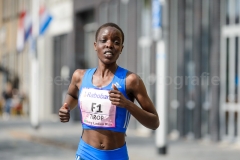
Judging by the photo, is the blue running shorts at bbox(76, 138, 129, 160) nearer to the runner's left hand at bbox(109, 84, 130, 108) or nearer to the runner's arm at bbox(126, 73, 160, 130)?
the runner's arm at bbox(126, 73, 160, 130)

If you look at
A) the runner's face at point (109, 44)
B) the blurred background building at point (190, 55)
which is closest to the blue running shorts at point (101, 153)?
the runner's face at point (109, 44)

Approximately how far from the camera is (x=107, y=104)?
14.7ft

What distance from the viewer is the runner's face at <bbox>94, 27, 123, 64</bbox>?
4.34 metres

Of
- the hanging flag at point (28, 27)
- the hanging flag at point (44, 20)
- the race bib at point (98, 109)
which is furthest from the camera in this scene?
the hanging flag at point (28, 27)

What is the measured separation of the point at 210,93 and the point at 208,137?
1232mm

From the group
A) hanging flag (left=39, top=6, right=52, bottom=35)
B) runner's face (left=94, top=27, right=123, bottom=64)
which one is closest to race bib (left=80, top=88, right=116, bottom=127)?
runner's face (left=94, top=27, right=123, bottom=64)

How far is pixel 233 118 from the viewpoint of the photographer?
52.5 ft

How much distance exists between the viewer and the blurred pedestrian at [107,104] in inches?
172

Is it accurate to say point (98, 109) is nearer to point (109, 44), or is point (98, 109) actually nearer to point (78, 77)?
point (78, 77)

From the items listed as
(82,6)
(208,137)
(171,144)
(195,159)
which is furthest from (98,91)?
(82,6)

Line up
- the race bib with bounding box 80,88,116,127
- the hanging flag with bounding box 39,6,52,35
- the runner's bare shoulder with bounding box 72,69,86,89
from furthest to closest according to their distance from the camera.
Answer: the hanging flag with bounding box 39,6,52,35, the runner's bare shoulder with bounding box 72,69,86,89, the race bib with bounding box 80,88,116,127

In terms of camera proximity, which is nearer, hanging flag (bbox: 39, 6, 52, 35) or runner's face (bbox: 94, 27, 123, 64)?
runner's face (bbox: 94, 27, 123, 64)

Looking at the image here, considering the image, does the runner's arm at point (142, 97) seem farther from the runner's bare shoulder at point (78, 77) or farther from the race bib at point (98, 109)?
the runner's bare shoulder at point (78, 77)

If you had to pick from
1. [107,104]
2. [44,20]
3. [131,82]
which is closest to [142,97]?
[131,82]
